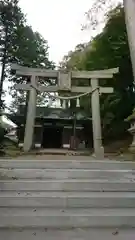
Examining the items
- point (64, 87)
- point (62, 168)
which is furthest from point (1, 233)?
point (64, 87)

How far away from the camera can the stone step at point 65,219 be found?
3.37 meters

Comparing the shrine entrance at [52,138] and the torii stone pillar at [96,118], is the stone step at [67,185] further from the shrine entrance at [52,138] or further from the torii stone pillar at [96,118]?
the shrine entrance at [52,138]

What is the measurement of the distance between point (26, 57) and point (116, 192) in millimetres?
18516

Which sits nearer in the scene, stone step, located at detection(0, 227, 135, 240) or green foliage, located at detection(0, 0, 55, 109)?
stone step, located at detection(0, 227, 135, 240)

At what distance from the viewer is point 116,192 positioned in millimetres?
4523

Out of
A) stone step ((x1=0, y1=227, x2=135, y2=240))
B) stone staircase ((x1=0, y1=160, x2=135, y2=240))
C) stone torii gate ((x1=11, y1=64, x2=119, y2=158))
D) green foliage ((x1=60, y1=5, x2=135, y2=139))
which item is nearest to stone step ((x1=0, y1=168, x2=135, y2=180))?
stone staircase ((x1=0, y1=160, x2=135, y2=240))

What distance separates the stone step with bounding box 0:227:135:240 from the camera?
3.01 m

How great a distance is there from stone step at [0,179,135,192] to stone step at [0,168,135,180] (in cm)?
45

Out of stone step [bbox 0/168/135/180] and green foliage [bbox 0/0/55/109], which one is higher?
green foliage [bbox 0/0/55/109]

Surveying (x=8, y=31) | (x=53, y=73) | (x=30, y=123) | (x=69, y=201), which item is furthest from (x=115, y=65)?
(x=69, y=201)

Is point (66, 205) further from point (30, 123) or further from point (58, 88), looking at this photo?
point (58, 88)

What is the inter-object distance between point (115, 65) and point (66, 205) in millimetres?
16658

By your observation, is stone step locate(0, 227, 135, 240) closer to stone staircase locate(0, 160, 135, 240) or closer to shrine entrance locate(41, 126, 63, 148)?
stone staircase locate(0, 160, 135, 240)

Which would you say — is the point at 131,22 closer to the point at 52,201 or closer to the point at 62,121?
the point at 52,201
